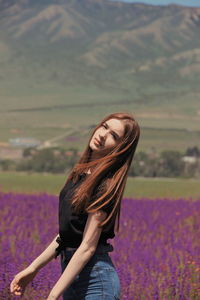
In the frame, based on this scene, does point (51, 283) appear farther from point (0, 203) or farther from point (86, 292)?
point (0, 203)

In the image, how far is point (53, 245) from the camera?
387 centimetres

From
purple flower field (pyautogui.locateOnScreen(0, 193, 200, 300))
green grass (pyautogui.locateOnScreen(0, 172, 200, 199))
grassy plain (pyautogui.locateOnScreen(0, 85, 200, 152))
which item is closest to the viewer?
purple flower field (pyautogui.locateOnScreen(0, 193, 200, 300))

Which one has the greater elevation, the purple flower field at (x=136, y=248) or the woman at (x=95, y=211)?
the woman at (x=95, y=211)

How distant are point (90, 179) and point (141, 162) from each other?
46.2 m

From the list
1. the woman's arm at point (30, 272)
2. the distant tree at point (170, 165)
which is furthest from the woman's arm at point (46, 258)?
the distant tree at point (170, 165)

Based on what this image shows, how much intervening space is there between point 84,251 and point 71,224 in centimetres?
14

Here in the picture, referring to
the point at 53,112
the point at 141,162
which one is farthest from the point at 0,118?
the point at 141,162

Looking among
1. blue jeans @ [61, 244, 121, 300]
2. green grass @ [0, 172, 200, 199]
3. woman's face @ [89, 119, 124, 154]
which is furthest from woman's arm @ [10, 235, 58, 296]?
green grass @ [0, 172, 200, 199]

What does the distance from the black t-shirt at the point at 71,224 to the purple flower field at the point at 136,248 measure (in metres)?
1.45

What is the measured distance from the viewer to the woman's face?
12.3ft

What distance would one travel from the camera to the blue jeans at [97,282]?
143 inches

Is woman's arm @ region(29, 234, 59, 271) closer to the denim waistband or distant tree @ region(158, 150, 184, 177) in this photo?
the denim waistband

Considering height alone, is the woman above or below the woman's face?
below

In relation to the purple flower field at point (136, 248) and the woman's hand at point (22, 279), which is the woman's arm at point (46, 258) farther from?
the purple flower field at point (136, 248)
